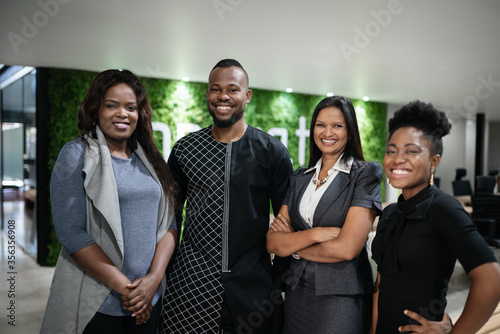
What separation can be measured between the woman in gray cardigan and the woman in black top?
94 centimetres

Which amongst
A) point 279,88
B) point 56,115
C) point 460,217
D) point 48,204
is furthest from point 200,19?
point 279,88

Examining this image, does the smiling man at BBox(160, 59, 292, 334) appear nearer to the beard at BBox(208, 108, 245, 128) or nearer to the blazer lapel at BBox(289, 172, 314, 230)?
the beard at BBox(208, 108, 245, 128)

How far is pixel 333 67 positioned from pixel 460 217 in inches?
183

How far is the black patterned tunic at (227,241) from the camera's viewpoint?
6.14 feet

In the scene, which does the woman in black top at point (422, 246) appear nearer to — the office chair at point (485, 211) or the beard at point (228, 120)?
the beard at point (228, 120)

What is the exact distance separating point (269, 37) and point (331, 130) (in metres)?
2.60

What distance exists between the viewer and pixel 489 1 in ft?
10.1

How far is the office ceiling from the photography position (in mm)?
3209

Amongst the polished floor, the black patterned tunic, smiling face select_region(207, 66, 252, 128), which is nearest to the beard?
smiling face select_region(207, 66, 252, 128)

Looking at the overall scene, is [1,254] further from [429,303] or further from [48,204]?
[429,303]

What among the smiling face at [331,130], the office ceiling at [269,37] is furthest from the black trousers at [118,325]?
the office ceiling at [269,37]

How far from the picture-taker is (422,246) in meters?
1.28

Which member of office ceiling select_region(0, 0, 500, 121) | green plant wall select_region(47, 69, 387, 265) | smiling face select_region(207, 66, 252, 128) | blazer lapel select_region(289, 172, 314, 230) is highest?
office ceiling select_region(0, 0, 500, 121)

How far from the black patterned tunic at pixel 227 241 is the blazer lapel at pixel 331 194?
34cm
